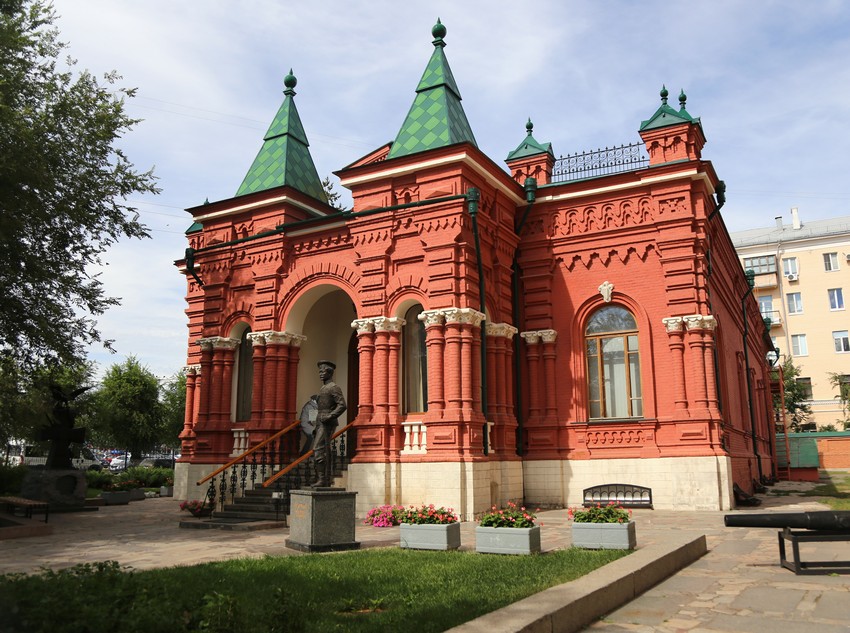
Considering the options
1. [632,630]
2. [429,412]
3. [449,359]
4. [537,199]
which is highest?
[537,199]

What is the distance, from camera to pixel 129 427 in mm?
39375

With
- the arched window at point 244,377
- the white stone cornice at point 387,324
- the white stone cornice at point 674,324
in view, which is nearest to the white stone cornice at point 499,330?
the white stone cornice at point 387,324

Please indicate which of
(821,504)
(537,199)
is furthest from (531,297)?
(821,504)

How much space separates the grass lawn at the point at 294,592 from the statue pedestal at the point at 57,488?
41.9 feet

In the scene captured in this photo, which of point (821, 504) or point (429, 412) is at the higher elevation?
point (429, 412)

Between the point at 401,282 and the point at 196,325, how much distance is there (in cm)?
780

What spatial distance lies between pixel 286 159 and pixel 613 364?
405 inches

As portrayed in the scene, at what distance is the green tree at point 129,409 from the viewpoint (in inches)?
1534

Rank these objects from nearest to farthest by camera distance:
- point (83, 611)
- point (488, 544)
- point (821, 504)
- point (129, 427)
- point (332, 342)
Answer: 1. point (83, 611)
2. point (488, 544)
3. point (821, 504)
4. point (332, 342)
5. point (129, 427)

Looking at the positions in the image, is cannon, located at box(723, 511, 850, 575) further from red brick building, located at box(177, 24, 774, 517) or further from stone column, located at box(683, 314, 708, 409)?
stone column, located at box(683, 314, 708, 409)

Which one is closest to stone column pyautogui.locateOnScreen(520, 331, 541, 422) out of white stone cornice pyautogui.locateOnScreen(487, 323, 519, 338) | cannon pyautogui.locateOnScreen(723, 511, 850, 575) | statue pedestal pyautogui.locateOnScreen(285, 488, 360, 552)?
white stone cornice pyautogui.locateOnScreen(487, 323, 519, 338)

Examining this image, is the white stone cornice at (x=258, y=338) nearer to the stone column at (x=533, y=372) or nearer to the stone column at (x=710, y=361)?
the stone column at (x=533, y=372)

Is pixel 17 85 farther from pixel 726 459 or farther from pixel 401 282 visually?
pixel 726 459

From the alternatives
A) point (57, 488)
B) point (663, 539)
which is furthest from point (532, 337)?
point (57, 488)
